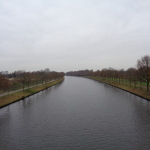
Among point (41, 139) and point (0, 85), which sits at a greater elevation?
point (0, 85)

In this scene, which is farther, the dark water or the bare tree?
the bare tree

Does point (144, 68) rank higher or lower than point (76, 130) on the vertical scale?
higher

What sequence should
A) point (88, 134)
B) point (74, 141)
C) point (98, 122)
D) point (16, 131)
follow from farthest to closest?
point (98, 122)
point (16, 131)
point (88, 134)
point (74, 141)

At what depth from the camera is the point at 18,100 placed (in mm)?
34219

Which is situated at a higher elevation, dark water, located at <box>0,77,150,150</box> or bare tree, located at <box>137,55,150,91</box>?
bare tree, located at <box>137,55,150,91</box>

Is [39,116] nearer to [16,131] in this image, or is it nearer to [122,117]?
[16,131]

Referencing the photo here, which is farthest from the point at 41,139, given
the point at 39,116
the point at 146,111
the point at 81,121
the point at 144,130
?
the point at 146,111

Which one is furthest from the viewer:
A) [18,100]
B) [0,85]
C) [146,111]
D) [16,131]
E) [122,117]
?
[18,100]

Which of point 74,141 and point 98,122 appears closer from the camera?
point 74,141

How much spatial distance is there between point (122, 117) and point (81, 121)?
5652 mm

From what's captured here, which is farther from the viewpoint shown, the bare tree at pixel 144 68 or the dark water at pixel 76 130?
the bare tree at pixel 144 68

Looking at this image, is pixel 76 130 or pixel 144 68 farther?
pixel 144 68

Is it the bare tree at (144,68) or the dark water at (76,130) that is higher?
the bare tree at (144,68)

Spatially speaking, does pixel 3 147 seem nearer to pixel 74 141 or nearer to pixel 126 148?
pixel 74 141
